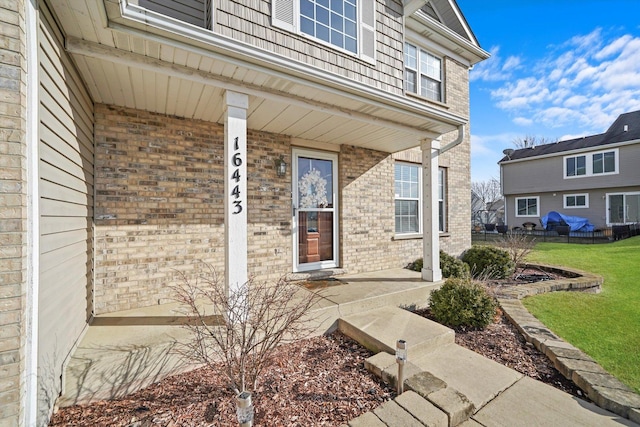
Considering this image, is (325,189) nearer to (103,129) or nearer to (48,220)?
(103,129)

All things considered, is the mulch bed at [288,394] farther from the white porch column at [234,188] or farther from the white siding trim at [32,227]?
the white porch column at [234,188]

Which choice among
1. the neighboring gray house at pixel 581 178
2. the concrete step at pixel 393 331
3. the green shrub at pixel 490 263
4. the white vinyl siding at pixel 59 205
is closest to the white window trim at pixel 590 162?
the neighboring gray house at pixel 581 178

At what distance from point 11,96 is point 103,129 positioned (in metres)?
2.33

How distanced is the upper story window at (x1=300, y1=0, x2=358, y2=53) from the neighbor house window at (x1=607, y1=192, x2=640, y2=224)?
2115cm

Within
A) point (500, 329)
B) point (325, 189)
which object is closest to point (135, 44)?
point (325, 189)

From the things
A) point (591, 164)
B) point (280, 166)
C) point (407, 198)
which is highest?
point (591, 164)

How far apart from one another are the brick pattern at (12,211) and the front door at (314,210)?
3961 millimetres

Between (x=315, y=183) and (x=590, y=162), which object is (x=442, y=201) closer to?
(x=315, y=183)

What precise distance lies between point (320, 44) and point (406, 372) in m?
4.66

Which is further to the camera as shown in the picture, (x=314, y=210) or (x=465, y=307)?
(x=314, y=210)

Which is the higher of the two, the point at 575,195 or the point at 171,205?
the point at 575,195

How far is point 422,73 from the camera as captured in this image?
7.30 metres

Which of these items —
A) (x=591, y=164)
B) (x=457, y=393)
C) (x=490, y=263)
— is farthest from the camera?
(x=591, y=164)

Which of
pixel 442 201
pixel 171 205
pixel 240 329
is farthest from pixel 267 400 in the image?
pixel 442 201
